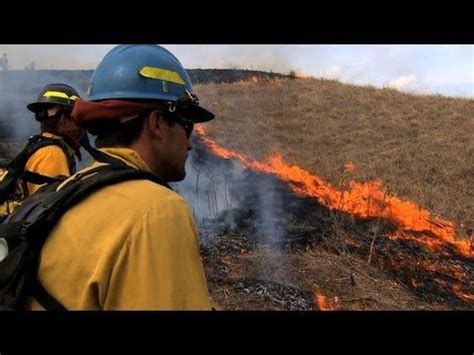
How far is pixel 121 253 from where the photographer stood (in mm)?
1208

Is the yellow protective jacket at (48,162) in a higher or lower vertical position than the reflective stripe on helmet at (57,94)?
lower

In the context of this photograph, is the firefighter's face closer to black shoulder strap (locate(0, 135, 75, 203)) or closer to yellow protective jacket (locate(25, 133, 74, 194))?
black shoulder strap (locate(0, 135, 75, 203))

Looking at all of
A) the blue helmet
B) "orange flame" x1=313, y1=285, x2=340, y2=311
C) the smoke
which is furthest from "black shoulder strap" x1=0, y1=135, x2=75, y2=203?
the smoke

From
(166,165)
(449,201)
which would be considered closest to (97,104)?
(166,165)

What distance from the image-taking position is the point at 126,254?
1.21 m

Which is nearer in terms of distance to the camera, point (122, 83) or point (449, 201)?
point (122, 83)

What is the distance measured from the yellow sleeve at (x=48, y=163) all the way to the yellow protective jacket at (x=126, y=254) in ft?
8.94

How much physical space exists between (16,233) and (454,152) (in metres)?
14.4

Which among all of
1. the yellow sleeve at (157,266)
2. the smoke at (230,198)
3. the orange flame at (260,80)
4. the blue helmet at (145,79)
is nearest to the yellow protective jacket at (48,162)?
the blue helmet at (145,79)

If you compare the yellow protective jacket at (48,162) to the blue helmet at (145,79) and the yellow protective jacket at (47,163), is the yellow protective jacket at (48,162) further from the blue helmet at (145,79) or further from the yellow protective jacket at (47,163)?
the blue helmet at (145,79)

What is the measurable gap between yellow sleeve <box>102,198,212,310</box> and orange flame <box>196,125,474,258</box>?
8.75 m

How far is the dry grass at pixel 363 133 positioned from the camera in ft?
40.1

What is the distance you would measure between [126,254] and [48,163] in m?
2.98

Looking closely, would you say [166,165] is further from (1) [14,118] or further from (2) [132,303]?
(1) [14,118]
